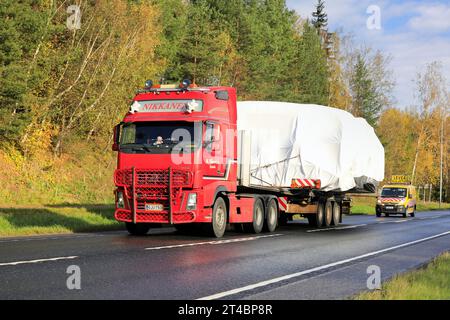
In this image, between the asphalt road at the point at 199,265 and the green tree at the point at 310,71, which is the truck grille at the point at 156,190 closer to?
the asphalt road at the point at 199,265

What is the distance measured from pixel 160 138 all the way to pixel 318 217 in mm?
9025

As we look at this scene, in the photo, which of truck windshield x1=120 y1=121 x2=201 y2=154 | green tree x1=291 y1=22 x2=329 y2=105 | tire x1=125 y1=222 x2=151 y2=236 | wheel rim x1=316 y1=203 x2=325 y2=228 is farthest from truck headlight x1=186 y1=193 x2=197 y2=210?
green tree x1=291 y1=22 x2=329 y2=105

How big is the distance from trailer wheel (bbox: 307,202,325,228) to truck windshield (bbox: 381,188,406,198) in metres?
20.4

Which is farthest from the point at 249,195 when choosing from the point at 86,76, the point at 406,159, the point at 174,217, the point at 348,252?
the point at 406,159

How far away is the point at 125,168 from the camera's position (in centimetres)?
1689

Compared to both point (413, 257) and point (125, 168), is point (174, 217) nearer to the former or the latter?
point (125, 168)

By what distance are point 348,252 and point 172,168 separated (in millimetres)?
4768

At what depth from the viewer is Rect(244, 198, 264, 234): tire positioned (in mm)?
19688

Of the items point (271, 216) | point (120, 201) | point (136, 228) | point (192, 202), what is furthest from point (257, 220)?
point (120, 201)

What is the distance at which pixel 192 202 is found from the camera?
53.7 feet

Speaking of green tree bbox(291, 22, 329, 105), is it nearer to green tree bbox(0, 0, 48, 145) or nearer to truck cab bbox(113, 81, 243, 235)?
green tree bbox(0, 0, 48, 145)

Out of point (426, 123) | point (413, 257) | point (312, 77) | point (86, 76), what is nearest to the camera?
point (413, 257)

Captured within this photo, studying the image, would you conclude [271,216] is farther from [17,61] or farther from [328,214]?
[17,61]

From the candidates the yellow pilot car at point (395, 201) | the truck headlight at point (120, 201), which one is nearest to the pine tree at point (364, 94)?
the yellow pilot car at point (395, 201)
